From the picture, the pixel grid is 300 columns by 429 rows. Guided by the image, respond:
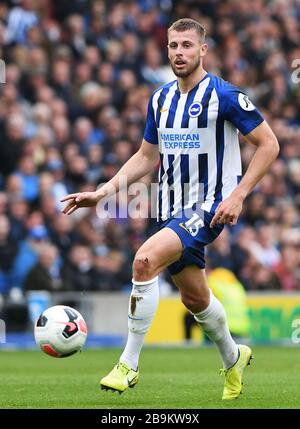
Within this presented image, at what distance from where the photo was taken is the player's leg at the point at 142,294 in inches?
274

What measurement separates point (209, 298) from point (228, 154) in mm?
948

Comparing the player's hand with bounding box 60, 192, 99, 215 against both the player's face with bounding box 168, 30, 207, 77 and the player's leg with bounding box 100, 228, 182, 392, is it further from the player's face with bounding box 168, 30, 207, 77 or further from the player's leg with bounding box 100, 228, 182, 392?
the player's face with bounding box 168, 30, 207, 77

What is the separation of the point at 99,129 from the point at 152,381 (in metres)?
8.31

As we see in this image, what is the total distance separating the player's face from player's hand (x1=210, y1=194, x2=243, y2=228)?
3.18 ft

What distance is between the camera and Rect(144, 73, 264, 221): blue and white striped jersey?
7.36 metres

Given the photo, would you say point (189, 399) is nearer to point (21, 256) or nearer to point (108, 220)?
point (21, 256)

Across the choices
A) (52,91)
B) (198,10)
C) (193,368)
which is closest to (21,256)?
(52,91)

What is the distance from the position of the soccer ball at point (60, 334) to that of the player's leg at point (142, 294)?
1.42 feet

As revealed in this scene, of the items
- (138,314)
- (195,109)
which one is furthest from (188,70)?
(138,314)

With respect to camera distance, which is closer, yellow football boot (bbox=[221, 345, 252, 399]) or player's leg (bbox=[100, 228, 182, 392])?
player's leg (bbox=[100, 228, 182, 392])

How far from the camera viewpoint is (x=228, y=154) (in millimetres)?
7430

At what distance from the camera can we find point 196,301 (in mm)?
7406

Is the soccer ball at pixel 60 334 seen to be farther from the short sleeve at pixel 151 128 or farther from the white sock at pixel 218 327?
the short sleeve at pixel 151 128
